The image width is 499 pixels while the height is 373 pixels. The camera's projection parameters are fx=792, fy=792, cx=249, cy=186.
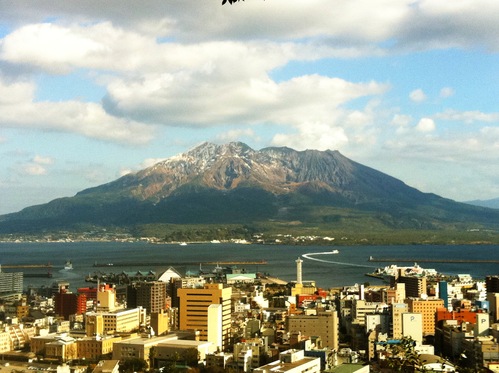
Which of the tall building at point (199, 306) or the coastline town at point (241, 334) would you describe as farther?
the tall building at point (199, 306)

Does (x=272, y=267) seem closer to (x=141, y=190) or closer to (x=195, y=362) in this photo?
(x=195, y=362)

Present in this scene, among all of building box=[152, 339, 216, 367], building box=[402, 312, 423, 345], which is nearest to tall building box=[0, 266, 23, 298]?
building box=[152, 339, 216, 367]

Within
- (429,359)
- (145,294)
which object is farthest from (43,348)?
(429,359)

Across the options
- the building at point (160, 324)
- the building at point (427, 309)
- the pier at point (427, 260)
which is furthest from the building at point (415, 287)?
the pier at point (427, 260)

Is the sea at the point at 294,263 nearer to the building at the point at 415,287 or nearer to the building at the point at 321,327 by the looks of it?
the building at the point at 415,287

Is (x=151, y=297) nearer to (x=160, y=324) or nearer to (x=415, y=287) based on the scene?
(x=160, y=324)
